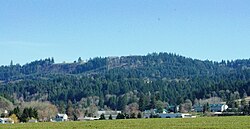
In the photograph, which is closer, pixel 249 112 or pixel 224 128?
pixel 224 128

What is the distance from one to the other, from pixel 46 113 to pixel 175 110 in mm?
41563

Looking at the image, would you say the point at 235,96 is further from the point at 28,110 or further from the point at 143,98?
the point at 28,110

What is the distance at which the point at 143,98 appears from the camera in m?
179

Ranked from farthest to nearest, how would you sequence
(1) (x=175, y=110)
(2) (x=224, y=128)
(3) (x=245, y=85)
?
(3) (x=245, y=85)
(1) (x=175, y=110)
(2) (x=224, y=128)

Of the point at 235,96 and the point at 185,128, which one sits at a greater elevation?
the point at 235,96

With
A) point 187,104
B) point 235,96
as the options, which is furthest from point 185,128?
point 235,96

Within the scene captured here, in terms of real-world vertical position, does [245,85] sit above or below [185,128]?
above

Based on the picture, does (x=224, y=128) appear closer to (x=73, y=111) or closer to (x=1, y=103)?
(x=73, y=111)

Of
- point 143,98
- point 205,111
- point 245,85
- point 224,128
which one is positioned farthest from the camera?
point 245,85

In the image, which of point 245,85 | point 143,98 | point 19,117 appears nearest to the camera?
point 19,117

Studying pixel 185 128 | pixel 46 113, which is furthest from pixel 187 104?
pixel 185 128

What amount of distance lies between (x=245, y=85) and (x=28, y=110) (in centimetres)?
10751

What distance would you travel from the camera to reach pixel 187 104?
569ft

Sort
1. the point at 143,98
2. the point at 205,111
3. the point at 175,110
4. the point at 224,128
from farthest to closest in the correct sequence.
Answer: the point at 143,98
the point at 175,110
the point at 205,111
the point at 224,128
